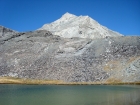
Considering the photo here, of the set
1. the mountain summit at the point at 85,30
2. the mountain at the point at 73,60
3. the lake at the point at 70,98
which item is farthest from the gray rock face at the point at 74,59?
the mountain summit at the point at 85,30

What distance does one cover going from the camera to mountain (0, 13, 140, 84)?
71812 millimetres

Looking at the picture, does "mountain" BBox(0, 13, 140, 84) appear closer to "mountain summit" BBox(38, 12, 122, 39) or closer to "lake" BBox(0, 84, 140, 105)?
"lake" BBox(0, 84, 140, 105)

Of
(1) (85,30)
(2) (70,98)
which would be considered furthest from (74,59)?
(1) (85,30)

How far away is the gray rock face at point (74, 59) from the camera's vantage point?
72238 mm

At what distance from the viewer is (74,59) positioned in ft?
271

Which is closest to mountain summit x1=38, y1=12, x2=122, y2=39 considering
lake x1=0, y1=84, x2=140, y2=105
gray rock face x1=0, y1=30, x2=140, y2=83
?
gray rock face x1=0, y1=30, x2=140, y2=83

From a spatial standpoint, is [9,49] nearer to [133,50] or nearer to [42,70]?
[42,70]

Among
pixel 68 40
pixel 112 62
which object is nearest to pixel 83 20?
pixel 68 40

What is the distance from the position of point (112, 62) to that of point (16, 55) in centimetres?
3670

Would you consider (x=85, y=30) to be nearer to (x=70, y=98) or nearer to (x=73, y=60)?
(x=73, y=60)

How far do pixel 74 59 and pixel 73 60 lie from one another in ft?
2.04

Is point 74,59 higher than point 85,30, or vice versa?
point 85,30

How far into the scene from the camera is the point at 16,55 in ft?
293

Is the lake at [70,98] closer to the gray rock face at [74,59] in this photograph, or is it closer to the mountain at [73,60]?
the mountain at [73,60]
